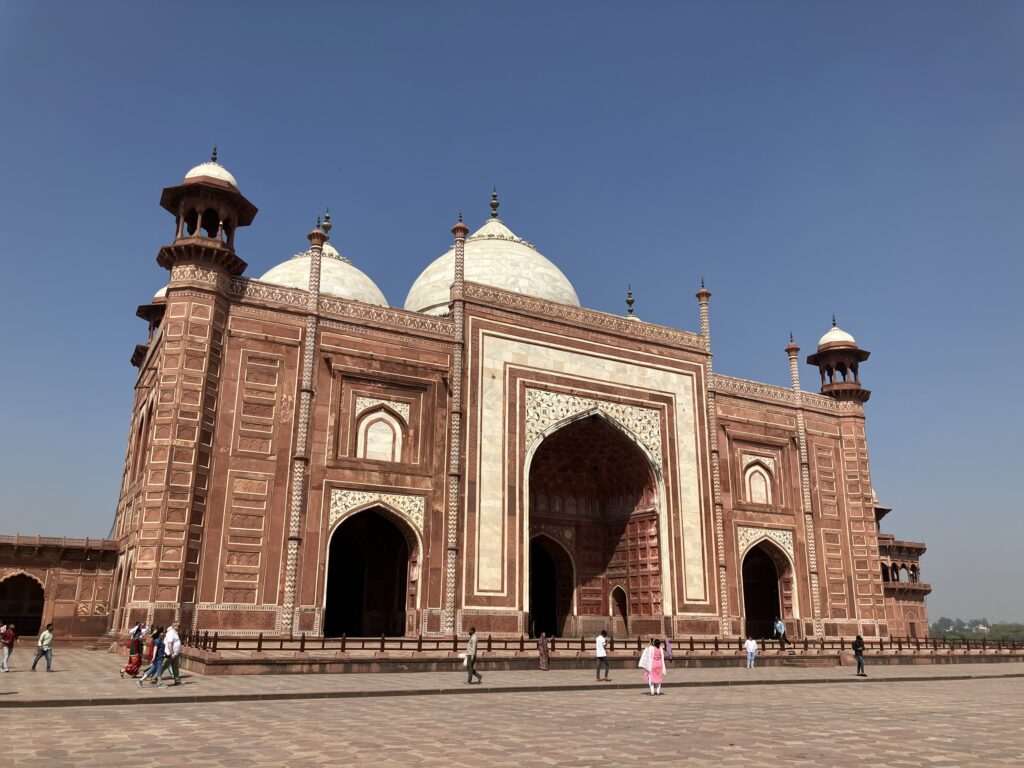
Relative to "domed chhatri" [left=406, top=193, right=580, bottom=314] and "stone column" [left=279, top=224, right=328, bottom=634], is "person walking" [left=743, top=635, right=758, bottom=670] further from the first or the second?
"domed chhatri" [left=406, top=193, right=580, bottom=314]

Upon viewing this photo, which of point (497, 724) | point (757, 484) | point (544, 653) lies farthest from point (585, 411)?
point (497, 724)

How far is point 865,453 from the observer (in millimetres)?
30797

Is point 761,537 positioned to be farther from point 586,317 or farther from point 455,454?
point 455,454

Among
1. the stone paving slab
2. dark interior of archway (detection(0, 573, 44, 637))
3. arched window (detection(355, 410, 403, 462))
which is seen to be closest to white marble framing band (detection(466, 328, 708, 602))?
arched window (detection(355, 410, 403, 462))

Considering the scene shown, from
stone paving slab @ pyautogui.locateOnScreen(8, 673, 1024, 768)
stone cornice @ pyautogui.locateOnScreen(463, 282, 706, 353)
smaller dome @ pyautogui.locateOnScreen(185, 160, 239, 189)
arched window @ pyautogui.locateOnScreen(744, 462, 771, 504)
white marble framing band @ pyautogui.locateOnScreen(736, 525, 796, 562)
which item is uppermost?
smaller dome @ pyautogui.locateOnScreen(185, 160, 239, 189)

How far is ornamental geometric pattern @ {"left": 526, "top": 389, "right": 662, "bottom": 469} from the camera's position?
2445 cm

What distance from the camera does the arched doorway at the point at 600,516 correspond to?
26109 millimetres

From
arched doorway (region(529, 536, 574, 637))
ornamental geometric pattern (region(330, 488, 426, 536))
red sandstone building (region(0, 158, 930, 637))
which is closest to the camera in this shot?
red sandstone building (region(0, 158, 930, 637))

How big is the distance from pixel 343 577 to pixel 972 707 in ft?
59.3

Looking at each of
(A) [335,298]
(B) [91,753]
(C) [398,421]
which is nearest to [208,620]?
(C) [398,421]

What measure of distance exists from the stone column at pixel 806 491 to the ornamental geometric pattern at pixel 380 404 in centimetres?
1537

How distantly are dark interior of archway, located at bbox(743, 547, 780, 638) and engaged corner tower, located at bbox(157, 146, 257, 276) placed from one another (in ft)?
71.3

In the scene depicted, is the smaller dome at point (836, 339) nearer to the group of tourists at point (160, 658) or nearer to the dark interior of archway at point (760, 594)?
the dark interior of archway at point (760, 594)

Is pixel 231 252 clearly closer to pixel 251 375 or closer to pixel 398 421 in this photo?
pixel 251 375
